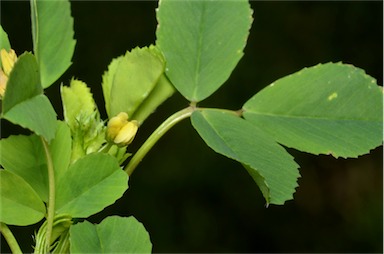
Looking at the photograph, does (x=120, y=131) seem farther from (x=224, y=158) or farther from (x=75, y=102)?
(x=224, y=158)

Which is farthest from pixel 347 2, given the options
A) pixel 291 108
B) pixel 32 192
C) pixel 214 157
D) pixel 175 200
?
pixel 32 192

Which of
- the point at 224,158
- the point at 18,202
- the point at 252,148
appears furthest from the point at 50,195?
the point at 224,158

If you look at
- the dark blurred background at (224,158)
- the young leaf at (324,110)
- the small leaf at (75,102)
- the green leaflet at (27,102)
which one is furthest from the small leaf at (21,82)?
the dark blurred background at (224,158)

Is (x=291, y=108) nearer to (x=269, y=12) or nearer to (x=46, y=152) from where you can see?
(x=46, y=152)

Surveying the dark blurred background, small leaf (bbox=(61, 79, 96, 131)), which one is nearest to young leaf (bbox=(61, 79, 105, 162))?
small leaf (bbox=(61, 79, 96, 131))

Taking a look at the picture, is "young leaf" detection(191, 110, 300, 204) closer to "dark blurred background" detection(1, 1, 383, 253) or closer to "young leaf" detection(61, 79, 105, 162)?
"young leaf" detection(61, 79, 105, 162)
